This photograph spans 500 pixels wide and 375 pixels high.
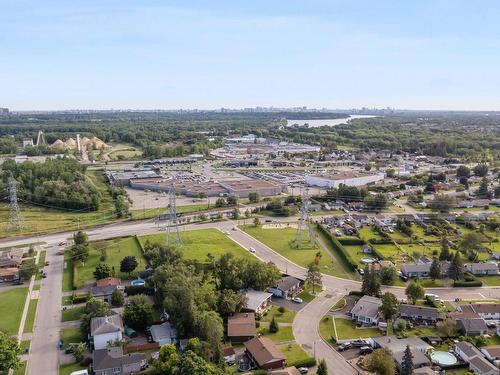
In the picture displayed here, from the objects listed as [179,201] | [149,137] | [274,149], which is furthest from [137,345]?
[149,137]

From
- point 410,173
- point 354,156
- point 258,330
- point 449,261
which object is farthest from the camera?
point 354,156

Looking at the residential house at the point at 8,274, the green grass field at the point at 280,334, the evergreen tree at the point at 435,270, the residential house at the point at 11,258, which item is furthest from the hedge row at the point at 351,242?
the residential house at the point at 11,258

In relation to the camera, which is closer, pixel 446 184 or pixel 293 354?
pixel 293 354

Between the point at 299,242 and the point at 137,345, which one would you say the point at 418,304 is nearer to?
the point at 299,242

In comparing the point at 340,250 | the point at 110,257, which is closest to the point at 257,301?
the point at 340,250

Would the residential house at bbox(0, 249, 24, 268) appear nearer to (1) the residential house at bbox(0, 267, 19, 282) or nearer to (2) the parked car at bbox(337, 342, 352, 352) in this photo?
(1) the residential house at bbox(0, 267, 19, 282)

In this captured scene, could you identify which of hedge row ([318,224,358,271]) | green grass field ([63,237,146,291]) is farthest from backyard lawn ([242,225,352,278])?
green grass field ([63,237,146,291])
